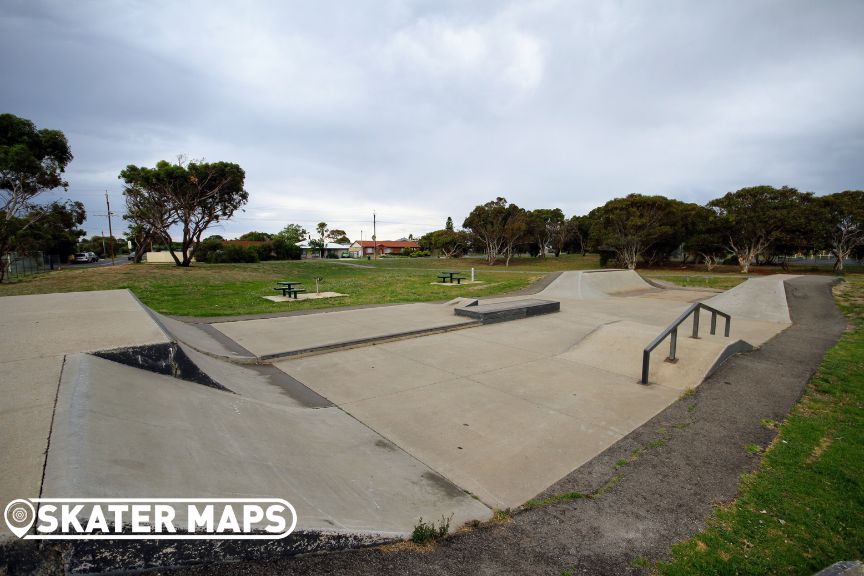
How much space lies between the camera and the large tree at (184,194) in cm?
2839

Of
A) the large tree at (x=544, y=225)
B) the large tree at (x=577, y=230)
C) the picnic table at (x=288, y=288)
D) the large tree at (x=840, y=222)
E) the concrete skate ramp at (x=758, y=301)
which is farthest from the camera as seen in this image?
the large tree at (x=577, y=230)

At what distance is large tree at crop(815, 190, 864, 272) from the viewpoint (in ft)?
98.2

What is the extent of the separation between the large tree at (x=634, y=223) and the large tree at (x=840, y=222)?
10308 millimetres

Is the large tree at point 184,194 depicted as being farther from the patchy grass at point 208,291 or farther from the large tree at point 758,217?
the large tree at point 758,217

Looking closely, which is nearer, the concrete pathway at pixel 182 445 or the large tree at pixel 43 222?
the concrete pathway at pixel 182 445

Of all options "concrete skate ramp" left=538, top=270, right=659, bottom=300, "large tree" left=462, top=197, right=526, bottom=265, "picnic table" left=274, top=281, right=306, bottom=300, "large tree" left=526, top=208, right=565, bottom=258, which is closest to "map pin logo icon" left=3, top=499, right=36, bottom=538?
"picnic table" left=274, top=281, right=306, bottom=300

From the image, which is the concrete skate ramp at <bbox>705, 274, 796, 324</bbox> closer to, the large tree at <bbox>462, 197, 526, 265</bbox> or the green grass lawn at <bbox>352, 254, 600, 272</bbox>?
the green grass lawn at <bbox>352, 254, 600, 272</bbox>

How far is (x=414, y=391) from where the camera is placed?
536 cm

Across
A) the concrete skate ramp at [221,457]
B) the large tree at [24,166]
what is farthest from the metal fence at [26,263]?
the concrete skate ramp at [221,457]

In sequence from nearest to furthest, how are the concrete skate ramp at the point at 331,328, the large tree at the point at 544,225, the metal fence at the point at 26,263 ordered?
the concrete skate ramp at the point at 331,328 → the metal fence at the point at 26,263 → the large tree at the point at 544,225

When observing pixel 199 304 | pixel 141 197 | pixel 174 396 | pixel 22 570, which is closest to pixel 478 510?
pixel 22 570

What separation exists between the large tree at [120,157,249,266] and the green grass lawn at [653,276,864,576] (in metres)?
33.5

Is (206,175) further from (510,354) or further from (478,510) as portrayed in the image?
(478,510)

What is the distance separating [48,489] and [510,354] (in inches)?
248
